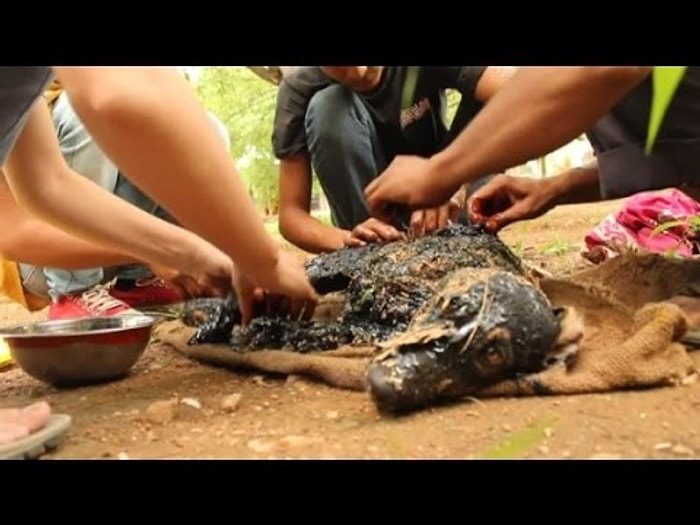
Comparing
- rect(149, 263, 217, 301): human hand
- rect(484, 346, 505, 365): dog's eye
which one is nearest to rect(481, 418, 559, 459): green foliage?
rect(484, 346, 505, 365): dog's eye

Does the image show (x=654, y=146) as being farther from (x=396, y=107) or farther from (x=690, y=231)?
(x=396, y=107)

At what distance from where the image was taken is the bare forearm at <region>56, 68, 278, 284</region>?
4.31 ft

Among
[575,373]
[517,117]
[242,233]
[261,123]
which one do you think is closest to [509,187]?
[517,117]

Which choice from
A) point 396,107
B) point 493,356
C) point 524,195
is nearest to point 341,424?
point 493,356

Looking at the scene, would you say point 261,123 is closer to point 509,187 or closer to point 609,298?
point 509,187

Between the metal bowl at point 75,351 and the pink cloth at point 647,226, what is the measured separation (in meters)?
2.11

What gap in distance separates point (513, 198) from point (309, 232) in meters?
1.18

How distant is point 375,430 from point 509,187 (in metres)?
1.49

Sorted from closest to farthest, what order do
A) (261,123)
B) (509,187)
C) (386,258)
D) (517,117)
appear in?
(517,117), (386,258), (509,187), (261,123)

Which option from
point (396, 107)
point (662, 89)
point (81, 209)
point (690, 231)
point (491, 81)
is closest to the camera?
point (662, 89)

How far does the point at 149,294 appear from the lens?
3.53 metres

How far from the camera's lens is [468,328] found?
4.98ft

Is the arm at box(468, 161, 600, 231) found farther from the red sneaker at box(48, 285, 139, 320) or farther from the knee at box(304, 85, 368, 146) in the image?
the red sneaker at box(48, 285, 139, 320)

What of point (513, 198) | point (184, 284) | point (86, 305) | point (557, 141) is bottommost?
point (86, 305)
